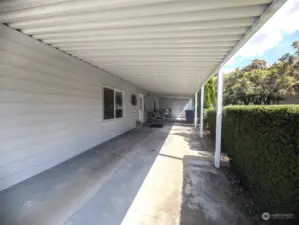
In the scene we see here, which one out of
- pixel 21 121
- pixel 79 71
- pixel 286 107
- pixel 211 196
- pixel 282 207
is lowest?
pixel 211 196

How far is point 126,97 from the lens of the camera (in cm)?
829

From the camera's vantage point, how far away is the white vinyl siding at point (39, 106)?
2689 millimetres

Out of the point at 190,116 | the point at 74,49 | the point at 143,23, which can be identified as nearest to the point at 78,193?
the point at 143,23

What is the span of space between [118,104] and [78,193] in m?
4.97

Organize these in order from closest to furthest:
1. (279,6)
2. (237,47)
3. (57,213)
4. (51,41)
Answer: (279,6) < (57,213) < (237,47) < (51,41)

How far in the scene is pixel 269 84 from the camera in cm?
1151

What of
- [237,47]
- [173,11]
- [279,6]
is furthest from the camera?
[237,47]

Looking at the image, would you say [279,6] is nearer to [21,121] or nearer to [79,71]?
[21,121]

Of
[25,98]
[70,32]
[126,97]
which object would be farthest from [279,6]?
[126,97]

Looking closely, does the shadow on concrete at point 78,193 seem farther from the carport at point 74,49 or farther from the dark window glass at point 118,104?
the dark window glass at point 118,104

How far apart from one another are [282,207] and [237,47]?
2.37 metres

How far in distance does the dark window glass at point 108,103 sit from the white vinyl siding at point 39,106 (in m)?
0.89

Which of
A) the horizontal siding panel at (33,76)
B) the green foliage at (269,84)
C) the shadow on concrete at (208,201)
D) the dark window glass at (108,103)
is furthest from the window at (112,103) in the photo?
the green foliage at (269,84)

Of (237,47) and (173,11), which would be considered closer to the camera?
(173,11)
